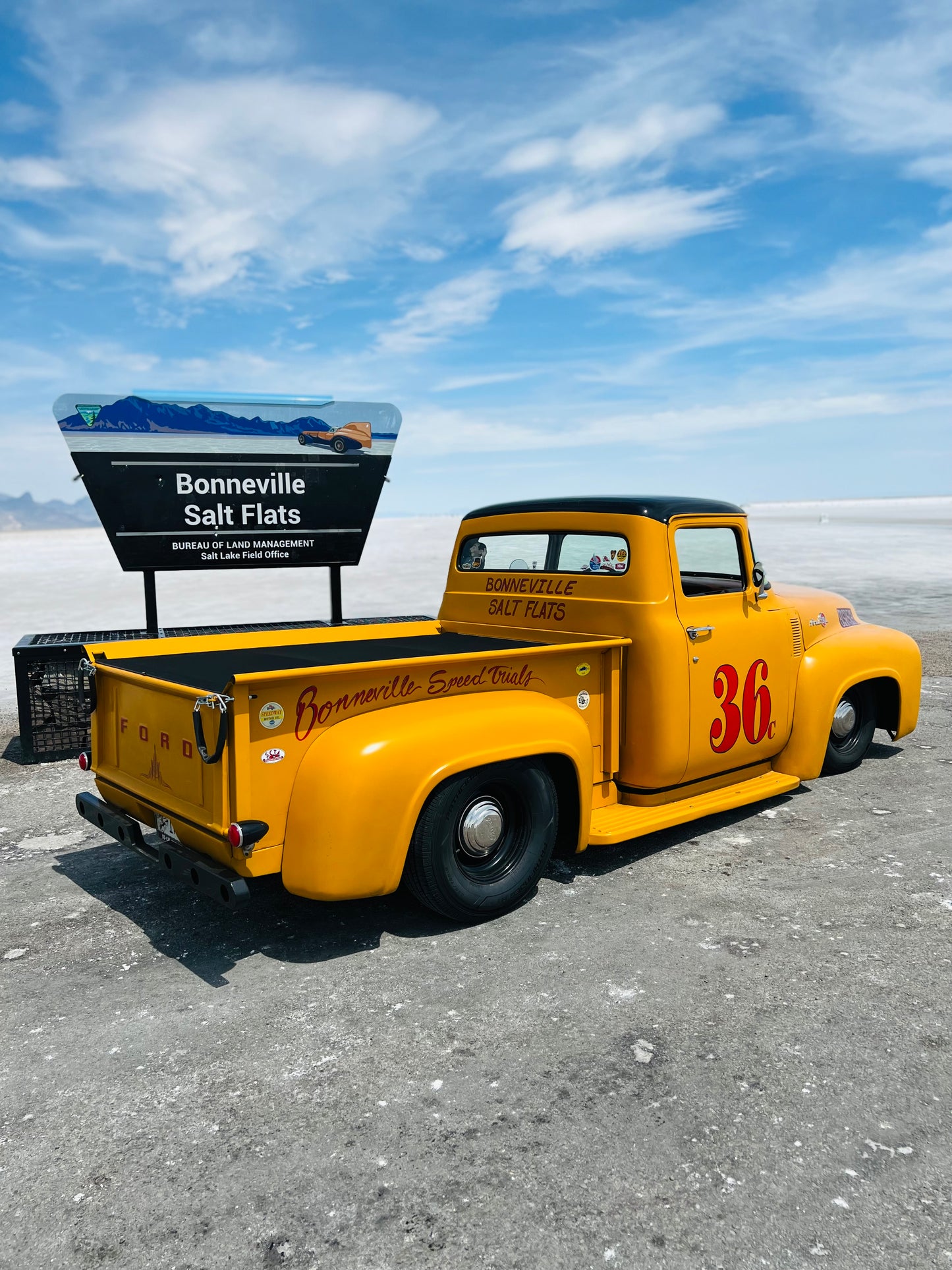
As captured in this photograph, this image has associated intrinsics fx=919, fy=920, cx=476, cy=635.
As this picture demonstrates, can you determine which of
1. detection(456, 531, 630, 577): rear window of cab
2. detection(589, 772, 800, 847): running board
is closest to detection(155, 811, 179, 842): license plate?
detection(589, 772, 800, 847): running board

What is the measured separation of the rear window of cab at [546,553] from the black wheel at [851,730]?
248cm

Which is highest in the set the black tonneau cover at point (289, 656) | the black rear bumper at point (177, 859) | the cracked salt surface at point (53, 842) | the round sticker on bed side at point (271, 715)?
the black tonneau cover at point (289, 656)

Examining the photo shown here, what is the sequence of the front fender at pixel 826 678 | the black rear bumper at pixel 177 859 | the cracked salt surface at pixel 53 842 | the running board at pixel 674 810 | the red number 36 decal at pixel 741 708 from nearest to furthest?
the black rear bumper at pixel 177 859 < the running board at pixel 674 810 < the red number 36 decal at pixel 741 708 < the cracked salt surface at pixel 53 842 < the front fender at pixel 826 678

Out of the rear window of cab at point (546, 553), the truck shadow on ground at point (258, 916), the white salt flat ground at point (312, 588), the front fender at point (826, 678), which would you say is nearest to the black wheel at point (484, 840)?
the truck shadow on ground at point (258, 916)

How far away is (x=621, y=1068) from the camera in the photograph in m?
3.20

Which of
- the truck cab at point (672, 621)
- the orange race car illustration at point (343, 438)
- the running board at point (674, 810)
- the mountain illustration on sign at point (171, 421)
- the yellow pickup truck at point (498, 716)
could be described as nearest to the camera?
the yellow pickup truck at point (498, 716)

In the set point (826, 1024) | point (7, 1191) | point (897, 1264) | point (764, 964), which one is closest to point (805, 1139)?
point (897, 1264)

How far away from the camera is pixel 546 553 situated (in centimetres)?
575

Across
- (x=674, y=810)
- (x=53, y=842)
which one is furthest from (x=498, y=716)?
(x=53, y=842)

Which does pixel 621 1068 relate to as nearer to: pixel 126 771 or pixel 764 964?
pixel 764 964

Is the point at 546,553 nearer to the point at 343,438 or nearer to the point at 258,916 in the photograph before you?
the point at 258,916

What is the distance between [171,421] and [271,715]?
574 centimetres

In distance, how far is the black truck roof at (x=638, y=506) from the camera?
5.21 meters

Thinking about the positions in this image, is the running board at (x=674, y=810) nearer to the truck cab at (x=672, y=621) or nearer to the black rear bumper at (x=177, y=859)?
the truck cab at (x=672, y=621)
